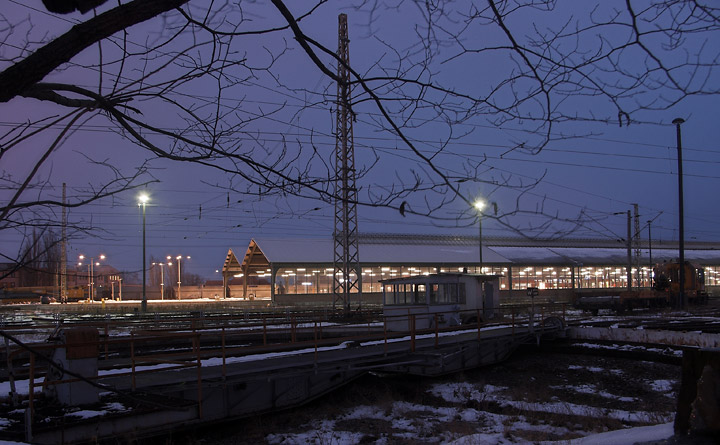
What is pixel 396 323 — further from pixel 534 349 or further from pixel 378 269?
pixel 378 269

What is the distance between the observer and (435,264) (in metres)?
58.0

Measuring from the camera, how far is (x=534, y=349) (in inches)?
890

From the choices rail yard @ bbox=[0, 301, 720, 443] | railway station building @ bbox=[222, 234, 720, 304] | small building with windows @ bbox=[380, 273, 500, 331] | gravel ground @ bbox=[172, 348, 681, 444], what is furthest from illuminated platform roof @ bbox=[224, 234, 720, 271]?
gravel ground @ bbox=[172, 348, 681, 444]

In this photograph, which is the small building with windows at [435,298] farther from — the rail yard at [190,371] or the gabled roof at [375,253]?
the gabled roof at [375,253]

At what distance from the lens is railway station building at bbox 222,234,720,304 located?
179 feet

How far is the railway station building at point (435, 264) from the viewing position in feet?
179

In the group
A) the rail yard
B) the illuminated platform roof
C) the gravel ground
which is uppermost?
the illuminated platform roof

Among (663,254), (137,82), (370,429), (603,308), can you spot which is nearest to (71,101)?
(137,82)

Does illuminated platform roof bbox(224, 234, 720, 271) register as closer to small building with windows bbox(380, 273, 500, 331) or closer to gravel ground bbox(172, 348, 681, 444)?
small building with windows bbox(380, 273, 500, 331)

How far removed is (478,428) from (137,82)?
34.1 feet

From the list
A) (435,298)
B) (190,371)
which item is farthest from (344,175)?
(435,298)

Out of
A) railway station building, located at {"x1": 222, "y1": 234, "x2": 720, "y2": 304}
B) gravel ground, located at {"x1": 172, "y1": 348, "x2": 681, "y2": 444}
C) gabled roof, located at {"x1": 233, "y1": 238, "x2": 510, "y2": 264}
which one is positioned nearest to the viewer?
gravel ground, located at {"x1": 172, "y1": 348, "x2": 681, "y2": 444}

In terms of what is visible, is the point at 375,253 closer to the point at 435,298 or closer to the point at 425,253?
the point at 425,253

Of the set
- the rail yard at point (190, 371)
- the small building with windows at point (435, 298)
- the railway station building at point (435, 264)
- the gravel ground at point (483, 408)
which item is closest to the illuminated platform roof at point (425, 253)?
the railway station building at point (435, 264)
